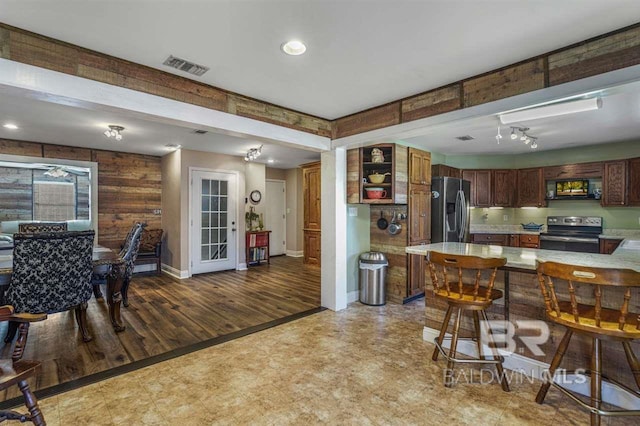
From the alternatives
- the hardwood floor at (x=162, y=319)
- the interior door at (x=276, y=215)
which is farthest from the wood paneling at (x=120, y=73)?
the interior door at (x=276, y=215)

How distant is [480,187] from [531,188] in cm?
85

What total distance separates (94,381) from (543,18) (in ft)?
13.0

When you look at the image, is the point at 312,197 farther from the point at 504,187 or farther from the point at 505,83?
the point at 505,83

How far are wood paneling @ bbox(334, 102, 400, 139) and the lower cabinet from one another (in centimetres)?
→ 328

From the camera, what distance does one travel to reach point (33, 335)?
10.5ft

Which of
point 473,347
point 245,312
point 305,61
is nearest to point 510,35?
point 305,61

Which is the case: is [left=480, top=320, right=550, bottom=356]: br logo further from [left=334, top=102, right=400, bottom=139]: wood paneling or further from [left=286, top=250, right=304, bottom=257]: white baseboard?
[left=286, top=250, right=304, bottom=257]: white baseboard

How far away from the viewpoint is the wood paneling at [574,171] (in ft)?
16.6

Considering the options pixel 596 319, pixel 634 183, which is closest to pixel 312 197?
pixel 634 183

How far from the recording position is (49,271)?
2.69 m

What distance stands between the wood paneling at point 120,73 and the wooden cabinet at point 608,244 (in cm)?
527

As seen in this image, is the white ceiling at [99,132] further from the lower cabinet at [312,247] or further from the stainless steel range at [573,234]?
the stainless steel range at [573,234]

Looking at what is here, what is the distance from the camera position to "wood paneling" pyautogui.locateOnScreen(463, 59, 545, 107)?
2328 mm

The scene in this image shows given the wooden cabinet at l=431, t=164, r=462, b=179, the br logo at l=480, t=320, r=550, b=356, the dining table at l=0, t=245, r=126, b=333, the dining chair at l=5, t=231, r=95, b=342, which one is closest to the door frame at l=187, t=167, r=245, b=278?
the dining table at l=0, t=245, r=126, b=333
